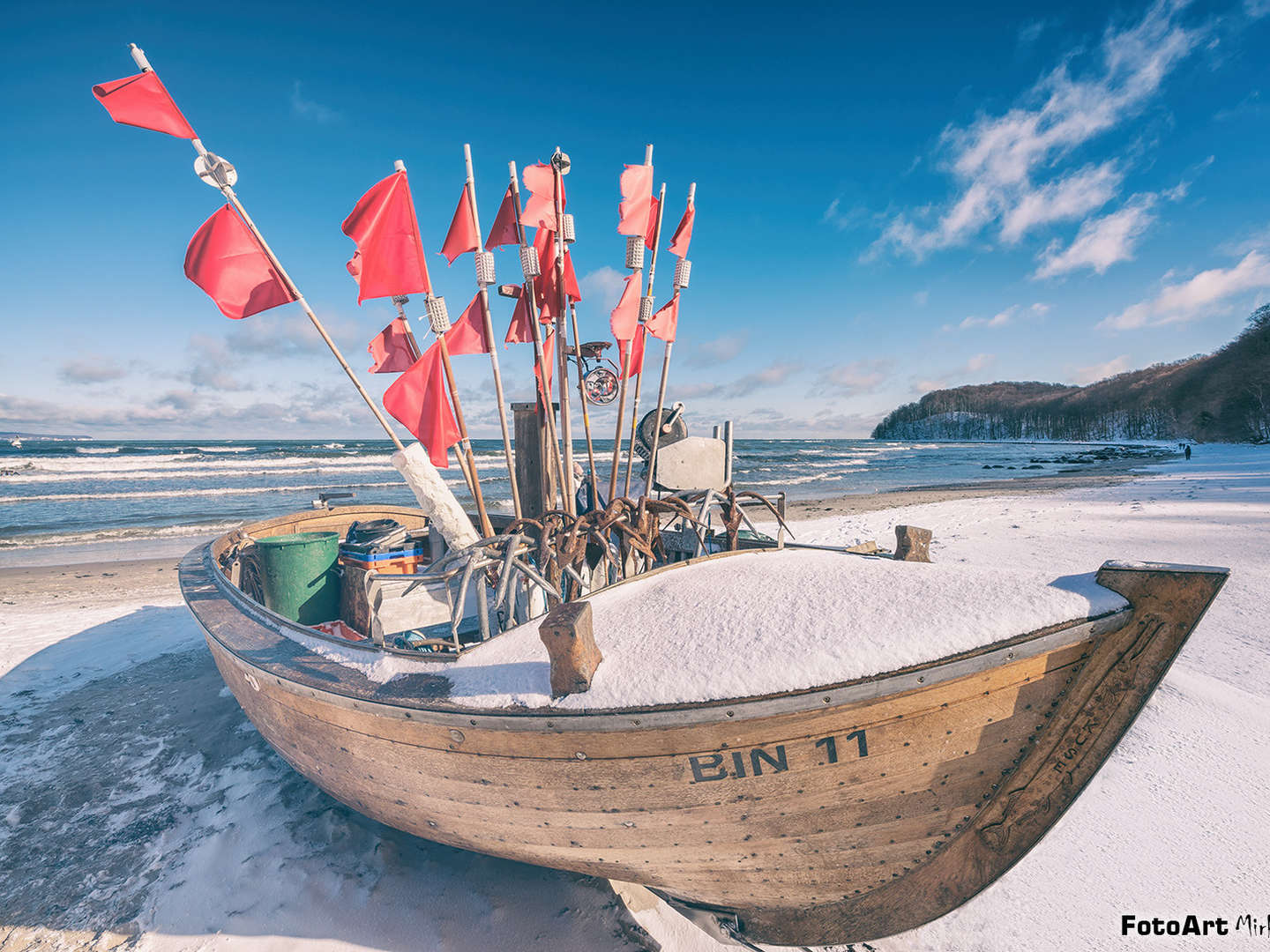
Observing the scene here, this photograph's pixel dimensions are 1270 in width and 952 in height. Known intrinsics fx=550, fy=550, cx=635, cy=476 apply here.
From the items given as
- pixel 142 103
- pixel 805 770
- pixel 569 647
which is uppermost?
pixel 142 103

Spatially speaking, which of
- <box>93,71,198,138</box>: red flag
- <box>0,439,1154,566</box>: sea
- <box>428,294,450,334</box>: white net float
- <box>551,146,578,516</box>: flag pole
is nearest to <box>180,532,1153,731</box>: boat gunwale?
<box>551,146,578,516</box>: flag pole

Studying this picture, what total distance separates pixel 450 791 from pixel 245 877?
1853mm

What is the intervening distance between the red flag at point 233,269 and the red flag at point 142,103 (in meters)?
0.52

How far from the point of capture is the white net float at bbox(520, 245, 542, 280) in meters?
4.10

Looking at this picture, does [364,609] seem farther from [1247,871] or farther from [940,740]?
[1247,871]

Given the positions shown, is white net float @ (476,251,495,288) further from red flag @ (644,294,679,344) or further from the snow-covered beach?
the snow-covered beach

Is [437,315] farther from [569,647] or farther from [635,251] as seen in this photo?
[569,647]

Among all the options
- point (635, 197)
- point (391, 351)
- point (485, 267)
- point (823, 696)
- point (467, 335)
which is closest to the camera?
point (823, 696)

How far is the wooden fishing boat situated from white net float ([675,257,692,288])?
151 inches

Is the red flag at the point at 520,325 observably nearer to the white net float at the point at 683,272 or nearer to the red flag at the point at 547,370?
the red flag at the point at 547,370

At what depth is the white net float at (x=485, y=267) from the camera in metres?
3.91

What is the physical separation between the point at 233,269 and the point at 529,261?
6.55ft

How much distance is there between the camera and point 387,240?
3.83m

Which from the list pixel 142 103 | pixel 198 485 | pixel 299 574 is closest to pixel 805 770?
pixel 299 574
